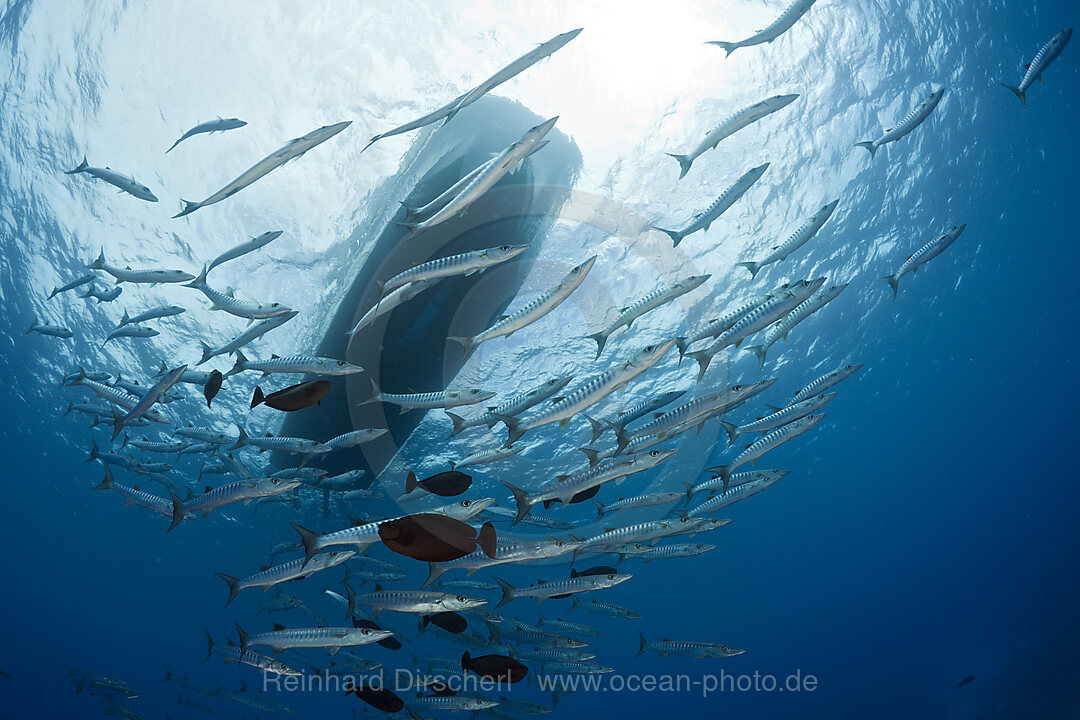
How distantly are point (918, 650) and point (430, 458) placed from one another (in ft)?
281

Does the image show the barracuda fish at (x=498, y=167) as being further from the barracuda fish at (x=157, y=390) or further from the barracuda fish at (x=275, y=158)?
the barracuda fish at (x=157, y=390)

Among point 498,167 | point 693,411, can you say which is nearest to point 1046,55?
point 693,411

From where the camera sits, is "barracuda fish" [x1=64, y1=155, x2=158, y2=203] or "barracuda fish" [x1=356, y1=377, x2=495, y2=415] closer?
"barracuda fish" [x1=356, y1=377, x2=495, y2=415]

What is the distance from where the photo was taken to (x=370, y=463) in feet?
47.8

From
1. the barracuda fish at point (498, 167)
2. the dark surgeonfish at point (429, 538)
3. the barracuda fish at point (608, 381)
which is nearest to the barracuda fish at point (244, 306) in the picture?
the barracuda fish at point (498, 167)

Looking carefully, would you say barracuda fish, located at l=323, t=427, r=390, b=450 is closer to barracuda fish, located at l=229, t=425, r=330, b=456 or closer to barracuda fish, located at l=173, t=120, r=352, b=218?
barracuda fish, located at l=229, t=425, r=330, b=456

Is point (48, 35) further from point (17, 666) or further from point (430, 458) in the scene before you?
point (17, 666)

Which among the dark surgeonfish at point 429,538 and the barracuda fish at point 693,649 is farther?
the barracuda fish at point 693,649

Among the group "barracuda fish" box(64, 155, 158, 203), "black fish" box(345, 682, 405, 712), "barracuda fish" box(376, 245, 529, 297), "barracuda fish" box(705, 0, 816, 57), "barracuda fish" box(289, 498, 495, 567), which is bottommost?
"black fish" box(345, 682, 405, 712)

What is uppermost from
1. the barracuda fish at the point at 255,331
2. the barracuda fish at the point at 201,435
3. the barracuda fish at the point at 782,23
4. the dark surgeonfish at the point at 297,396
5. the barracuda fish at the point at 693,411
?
the barracuda fish at the point at 782,23

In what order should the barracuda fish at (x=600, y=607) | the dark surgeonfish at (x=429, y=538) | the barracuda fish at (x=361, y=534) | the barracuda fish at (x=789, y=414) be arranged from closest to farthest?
the dark surgeonfish at (x=429, y=538)
the barracuda fish at (x=361, y=534)
the barracuda fish at (x=789, y=414)
the barracuda fish at (x=600, y=607)

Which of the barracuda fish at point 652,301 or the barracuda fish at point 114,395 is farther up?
the barracuda fish at point 114,395

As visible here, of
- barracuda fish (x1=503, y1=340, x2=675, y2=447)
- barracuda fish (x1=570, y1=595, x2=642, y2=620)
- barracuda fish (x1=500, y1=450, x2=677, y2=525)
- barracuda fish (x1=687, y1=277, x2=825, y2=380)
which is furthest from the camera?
barracuda fish (x1=570, y1=595, x2=642, y2=620)

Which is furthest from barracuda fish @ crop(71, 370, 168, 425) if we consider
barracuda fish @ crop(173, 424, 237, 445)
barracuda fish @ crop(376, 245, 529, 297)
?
barracuda fish @ crop(376, 245, 529, 297)
